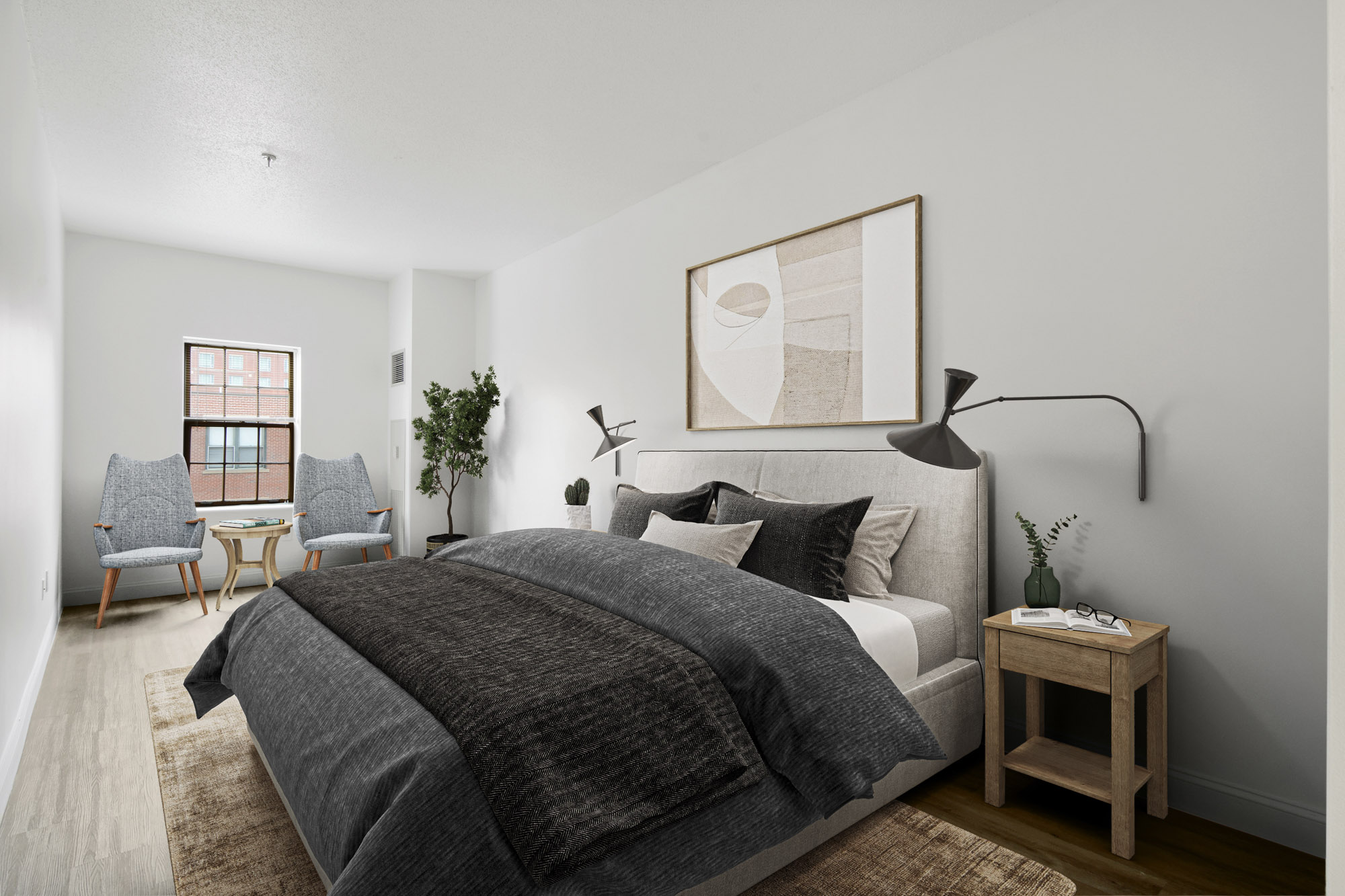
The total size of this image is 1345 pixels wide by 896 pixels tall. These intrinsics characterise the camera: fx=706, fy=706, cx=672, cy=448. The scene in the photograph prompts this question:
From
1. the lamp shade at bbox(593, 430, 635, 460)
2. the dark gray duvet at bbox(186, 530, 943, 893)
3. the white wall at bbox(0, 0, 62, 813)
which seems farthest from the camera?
the lamp shade at bbox(593, 430, 635, 460)

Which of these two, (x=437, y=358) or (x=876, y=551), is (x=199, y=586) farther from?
(x=876, y=551)

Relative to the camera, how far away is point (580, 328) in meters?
4.61

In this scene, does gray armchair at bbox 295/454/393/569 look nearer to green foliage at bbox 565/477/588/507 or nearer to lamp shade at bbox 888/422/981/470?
green foliage at bbox 565/477/588/507

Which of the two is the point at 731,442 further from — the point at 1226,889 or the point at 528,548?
the point at 1226,889

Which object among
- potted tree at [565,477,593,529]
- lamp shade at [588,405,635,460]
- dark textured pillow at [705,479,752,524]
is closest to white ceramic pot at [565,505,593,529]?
potted tree at [565,477,593,529]

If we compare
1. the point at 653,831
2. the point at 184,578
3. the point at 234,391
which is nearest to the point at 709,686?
the point at 653,831

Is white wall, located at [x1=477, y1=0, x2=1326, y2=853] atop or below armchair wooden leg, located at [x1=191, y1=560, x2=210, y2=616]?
atop

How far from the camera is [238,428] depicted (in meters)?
5.62

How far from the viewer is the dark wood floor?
1.74 meters

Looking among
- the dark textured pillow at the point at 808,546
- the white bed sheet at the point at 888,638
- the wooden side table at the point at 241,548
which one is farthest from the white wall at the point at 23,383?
the white bed sheet at the point at 888,638

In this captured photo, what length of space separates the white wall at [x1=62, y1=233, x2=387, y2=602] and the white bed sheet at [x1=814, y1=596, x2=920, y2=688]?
4794 millimetres

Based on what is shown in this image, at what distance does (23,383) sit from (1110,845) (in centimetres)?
401

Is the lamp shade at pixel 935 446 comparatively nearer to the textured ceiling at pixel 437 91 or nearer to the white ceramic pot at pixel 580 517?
the textured ceiling at pixel 437 91

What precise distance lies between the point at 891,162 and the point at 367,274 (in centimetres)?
463
